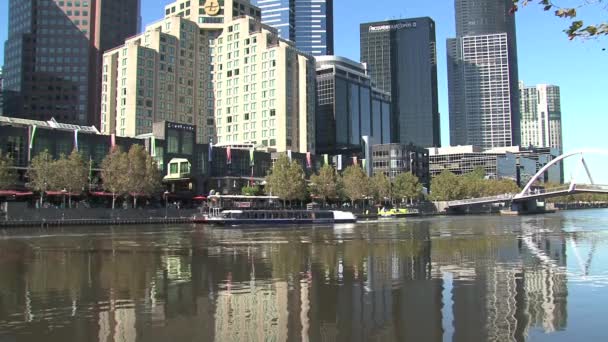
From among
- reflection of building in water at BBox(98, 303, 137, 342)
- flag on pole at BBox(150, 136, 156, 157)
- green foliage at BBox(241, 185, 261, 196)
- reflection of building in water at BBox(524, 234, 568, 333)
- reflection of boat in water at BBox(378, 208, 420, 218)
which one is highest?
flag on pole at BBox(150, 136, 156, 157)

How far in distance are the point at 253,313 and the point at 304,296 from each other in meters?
4.30

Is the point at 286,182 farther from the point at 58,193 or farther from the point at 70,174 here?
the point at 58,193

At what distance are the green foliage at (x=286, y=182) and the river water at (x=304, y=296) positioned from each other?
331 ft

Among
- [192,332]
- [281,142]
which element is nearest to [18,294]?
[192,332]

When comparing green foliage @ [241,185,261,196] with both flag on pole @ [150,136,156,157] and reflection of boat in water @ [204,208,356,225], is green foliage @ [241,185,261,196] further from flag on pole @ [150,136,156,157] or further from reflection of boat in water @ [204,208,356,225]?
reflection of boat in water @ [204,208,356,225]

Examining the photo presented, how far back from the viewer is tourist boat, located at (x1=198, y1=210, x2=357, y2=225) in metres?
104

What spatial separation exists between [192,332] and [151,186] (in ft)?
354

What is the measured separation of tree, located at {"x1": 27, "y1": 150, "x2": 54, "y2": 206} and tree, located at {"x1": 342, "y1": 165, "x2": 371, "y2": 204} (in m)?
85.9

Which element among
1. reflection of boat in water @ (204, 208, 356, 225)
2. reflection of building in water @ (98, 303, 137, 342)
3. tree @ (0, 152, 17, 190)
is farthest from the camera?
reflection of boat in water @ (204, 208, 356, 225)

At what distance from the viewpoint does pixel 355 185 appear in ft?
570

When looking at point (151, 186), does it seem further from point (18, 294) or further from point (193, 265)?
point (18, 294)

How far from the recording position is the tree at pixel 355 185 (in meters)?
174

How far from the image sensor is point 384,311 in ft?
75.7

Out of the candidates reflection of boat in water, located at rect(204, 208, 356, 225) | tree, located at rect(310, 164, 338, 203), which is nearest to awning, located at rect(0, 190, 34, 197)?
reflection of boat in water, located at rect(204, 208, 356, 225)
